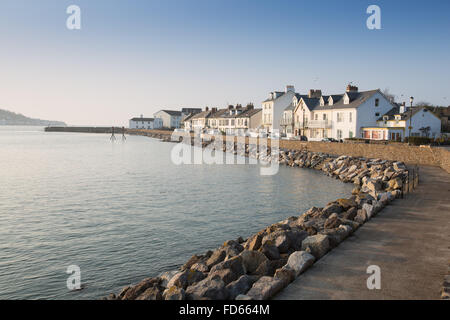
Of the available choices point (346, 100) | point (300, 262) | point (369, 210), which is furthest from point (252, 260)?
Result: point (346, 100)

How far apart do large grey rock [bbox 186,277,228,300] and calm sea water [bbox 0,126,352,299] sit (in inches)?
179

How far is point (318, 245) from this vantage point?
943 centimetres

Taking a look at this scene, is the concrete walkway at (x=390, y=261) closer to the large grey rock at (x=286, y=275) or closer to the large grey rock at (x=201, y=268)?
the large grey rock at (x=286, y=275)

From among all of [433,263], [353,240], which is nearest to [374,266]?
[433,263]

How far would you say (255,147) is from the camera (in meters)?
58.6

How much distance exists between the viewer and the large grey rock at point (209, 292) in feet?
23.4

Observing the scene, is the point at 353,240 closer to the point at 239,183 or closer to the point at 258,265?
the point at 258,265

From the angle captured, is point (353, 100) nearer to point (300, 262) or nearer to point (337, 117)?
point (337, 117)

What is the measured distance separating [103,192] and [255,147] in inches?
1393

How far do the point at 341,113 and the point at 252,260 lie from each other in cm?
4889

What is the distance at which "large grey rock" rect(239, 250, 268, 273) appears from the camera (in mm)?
9328

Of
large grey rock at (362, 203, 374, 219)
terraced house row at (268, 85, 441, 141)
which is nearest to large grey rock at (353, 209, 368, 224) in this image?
large grey rock at (362, 203, 374, 219)

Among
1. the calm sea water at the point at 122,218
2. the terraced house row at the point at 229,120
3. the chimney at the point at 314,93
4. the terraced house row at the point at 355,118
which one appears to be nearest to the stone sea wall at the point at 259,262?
the calm sea water at the point at 122,218

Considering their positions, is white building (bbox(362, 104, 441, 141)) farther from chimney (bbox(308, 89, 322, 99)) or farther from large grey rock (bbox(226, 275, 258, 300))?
large grey rock (bbox(226, 275, 258, 300))
